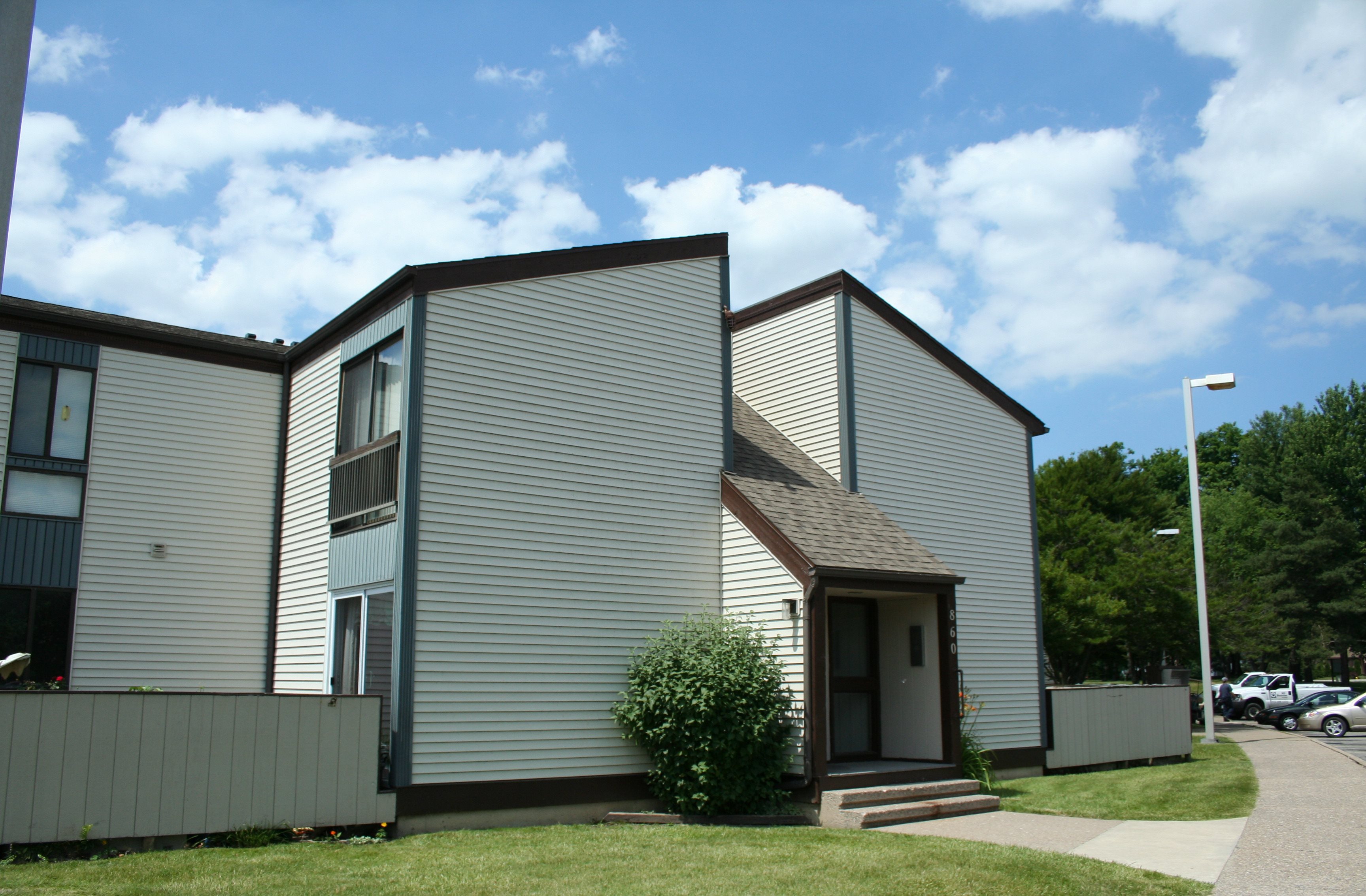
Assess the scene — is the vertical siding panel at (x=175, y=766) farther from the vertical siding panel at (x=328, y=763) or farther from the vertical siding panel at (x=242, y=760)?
the vertical siding panel at (x=328, y=763)

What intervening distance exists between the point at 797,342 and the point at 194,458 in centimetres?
924

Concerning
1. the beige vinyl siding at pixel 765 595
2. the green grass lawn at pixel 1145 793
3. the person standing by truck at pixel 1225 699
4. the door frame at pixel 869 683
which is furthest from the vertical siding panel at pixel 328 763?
the person standing by truck at pixel 1225 699

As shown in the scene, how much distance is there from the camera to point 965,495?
1736cm

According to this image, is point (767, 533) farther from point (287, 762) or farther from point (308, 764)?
point (287, 762)

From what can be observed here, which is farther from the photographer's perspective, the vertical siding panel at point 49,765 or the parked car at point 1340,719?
the parked car at point 1340,719

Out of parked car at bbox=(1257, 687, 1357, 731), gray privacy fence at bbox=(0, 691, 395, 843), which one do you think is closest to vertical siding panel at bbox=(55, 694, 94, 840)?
gray privacy fence at bbox=(0, 691, 395, 843)


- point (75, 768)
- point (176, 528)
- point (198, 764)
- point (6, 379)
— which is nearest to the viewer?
point (75, 768)

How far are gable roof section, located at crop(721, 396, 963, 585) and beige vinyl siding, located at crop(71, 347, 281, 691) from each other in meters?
6.96

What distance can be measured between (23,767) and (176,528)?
571cm

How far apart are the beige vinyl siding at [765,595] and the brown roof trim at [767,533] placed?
71 millimetres

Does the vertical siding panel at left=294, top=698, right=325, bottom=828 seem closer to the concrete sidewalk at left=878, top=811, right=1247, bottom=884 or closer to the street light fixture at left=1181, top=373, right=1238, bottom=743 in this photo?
the concrete sidewalk at left=878, top=811, right=1247, bottom=884

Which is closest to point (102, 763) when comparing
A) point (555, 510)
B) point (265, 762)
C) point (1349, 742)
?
point (265, 762)

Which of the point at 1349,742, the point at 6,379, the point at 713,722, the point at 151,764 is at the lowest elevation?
the point at 1349,742

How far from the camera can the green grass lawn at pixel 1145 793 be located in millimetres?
12297
